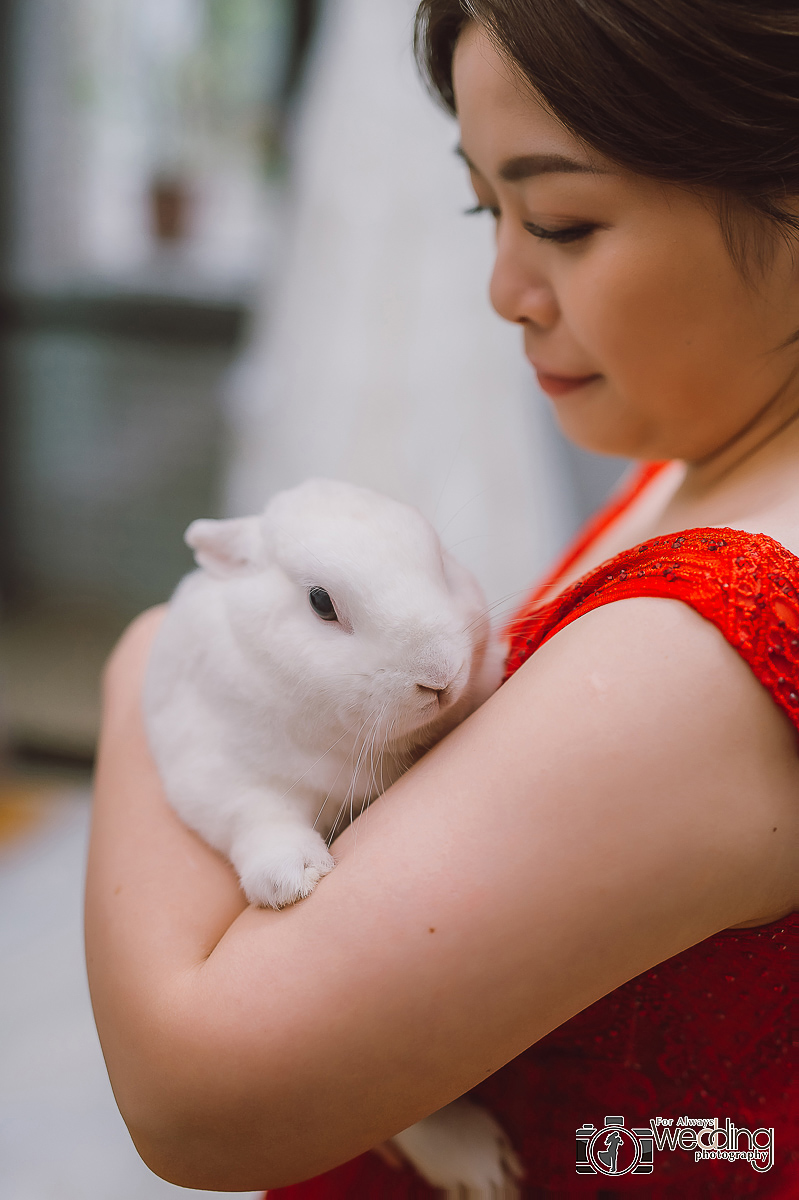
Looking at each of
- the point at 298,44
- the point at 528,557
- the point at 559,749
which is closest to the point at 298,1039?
the point at 559,749

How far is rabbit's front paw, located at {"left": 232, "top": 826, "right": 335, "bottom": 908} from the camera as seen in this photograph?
0.55 metres

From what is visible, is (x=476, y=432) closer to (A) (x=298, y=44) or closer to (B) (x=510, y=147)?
(B) (x=510, y=147)

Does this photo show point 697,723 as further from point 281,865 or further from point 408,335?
point 408,335

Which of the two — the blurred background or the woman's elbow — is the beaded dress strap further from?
the blurred background

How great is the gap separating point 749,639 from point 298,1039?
336 mm

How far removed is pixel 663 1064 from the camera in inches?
24.8

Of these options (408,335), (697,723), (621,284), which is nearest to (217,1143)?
(697,723)

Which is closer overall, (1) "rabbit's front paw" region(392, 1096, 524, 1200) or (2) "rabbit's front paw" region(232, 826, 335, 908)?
(2) "rabbit's front paw" region(232, 826, 335, 908)

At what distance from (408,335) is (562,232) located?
1243 millimetres

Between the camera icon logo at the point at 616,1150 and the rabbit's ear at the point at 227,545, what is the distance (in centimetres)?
50

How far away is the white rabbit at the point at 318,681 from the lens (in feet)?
1.98

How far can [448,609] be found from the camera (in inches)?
24.8

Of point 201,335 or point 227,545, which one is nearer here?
point 227,545

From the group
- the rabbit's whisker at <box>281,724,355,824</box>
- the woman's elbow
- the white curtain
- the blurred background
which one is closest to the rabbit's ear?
the rabbit's whisker at <box>281,724,355,824</box>
